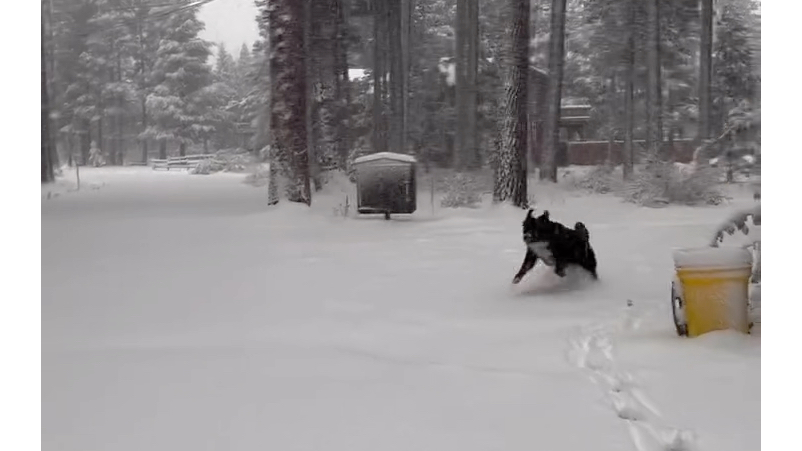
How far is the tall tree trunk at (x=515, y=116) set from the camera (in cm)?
439

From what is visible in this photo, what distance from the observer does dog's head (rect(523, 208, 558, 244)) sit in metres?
3.52

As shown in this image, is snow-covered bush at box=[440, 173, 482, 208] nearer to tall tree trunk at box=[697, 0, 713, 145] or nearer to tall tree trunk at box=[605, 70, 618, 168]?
tall tree trunk at box=[605, 70, 618, 168]

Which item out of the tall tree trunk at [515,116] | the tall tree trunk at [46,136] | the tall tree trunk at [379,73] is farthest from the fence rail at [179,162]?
the tall tree trunk at [515,116]

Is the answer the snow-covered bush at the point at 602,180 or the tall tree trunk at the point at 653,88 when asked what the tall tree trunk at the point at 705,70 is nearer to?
the tall tree trunk at the point at 653,88

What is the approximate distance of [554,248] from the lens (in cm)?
351

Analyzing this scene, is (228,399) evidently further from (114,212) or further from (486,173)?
(486,173)

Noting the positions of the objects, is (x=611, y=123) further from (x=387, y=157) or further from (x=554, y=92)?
(x=387, y=157)

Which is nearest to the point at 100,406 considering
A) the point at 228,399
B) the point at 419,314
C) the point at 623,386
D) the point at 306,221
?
the point at 228,399

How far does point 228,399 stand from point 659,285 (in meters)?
2.23

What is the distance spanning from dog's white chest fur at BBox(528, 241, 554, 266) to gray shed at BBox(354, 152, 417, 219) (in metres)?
1.19
